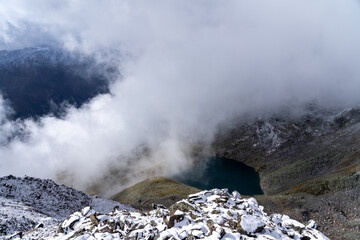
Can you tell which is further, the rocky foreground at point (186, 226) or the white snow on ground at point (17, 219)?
the white snow on ground at point (17, 219)

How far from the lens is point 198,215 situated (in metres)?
27.9

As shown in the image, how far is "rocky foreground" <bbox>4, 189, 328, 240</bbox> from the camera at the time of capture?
78.6ft

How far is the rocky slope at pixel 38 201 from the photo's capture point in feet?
155

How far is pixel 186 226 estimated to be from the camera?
2506 cm

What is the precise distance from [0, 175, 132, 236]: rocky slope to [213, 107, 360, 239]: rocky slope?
64907mm

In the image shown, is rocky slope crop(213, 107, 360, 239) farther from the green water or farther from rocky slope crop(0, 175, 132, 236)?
rocky slope crop(0, 175, 132, 236)

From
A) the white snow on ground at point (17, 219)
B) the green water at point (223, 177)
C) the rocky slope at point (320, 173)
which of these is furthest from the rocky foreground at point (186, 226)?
the green water at point (223, 177)

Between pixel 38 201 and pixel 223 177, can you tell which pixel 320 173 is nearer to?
pixel 223 177

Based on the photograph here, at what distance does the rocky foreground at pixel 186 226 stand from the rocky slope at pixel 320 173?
42482 millimetres

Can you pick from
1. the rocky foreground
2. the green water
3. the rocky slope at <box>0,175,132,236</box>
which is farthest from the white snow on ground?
the green water

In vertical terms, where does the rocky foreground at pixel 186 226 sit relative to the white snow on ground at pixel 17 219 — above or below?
below

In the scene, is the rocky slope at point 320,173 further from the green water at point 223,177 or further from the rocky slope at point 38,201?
the rocky slope at point 38,201

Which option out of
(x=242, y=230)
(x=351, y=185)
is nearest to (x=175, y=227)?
(x=242, y=230)

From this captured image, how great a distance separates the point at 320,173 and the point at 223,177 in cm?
6287
